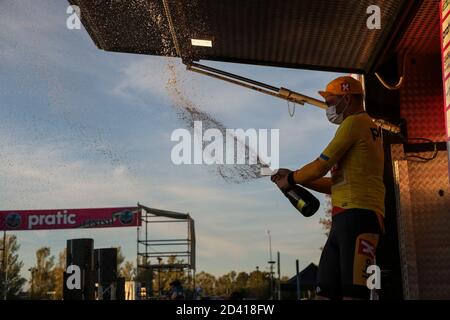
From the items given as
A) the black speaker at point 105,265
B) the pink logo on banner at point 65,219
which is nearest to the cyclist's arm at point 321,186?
the black speaker at point 105,265

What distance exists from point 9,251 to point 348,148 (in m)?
36.8

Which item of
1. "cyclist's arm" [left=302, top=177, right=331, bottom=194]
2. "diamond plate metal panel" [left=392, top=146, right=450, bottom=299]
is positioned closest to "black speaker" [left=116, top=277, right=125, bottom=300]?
"diamond plate metal panel" [left=392, top=146, right=450, bottom=299]

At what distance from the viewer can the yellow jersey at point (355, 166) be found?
3.33 meters

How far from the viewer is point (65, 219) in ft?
66.0

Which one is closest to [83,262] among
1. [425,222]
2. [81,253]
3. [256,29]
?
[81,253]

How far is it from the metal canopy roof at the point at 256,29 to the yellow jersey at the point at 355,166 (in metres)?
3.66

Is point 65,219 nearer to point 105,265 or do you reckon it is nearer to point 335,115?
point 105,265

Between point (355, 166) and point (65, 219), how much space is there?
58.6ft

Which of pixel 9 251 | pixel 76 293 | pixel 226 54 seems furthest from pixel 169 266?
pixel 9 251

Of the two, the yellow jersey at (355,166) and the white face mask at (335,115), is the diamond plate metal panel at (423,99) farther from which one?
the yellow jersey at (355,166)

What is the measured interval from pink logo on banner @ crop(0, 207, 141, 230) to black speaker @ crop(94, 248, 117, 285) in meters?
6.92

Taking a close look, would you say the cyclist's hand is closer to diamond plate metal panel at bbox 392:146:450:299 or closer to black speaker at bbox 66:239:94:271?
diamond plate metal panel at bbox 392:146:450:299

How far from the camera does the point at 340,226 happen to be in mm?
3307
